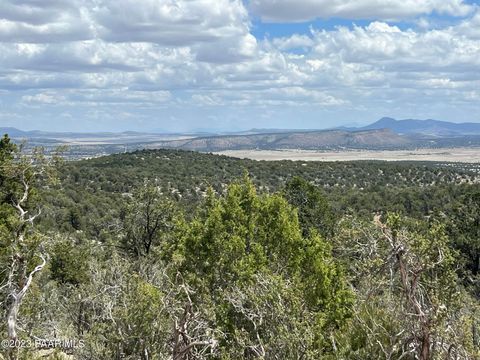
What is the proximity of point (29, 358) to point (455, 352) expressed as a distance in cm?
1045

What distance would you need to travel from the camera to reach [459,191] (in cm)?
8162

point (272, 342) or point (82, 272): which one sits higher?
point (272, 342)

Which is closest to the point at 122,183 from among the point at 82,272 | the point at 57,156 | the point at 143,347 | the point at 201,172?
the point at 201,172

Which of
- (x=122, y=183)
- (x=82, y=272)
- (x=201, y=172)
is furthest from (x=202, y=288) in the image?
(x=201, y=172)

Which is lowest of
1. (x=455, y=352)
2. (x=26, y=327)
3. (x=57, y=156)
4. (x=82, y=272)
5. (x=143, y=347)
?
(x=82, y=272)

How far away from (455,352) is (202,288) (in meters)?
8.84

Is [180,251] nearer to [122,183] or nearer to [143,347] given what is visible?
[143,347]

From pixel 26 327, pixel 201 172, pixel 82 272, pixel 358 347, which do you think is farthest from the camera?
pixel 201 172

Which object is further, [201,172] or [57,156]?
[201,172]

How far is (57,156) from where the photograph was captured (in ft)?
71.4

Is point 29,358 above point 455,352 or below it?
below

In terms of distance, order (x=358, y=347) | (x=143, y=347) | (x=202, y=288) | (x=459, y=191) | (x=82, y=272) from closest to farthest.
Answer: (x=358, y=347) → (x=143, y=347) → (x=202, y=288) → (x=82, y=272) → (x=459, y=191)

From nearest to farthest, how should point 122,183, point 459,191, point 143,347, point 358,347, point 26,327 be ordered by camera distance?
point 358,347
point 143,347
point 26,327
point 459,191
point 122,183

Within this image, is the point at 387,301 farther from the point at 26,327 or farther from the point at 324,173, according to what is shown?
the point at 324,173
